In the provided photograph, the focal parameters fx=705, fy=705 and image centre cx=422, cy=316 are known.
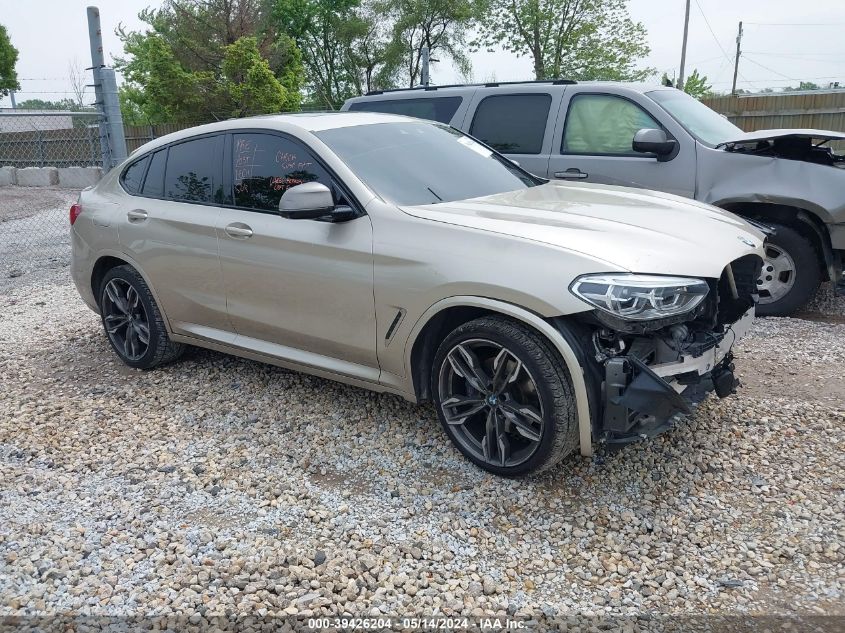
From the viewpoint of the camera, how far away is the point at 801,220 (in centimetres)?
566

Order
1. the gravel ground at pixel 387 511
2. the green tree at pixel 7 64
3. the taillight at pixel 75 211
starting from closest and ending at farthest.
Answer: the gravel ground at pixel 387 511 → the taillight at pixel 75 211 → the green tree at pixel 7 64

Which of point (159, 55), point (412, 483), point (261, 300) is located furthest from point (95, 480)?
point (159, 55)

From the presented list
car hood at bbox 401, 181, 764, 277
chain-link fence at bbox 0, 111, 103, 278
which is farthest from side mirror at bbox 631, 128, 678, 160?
chain-link fence at bbox 0, 111, 103, 278

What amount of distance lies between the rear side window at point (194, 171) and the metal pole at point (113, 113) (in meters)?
4.20

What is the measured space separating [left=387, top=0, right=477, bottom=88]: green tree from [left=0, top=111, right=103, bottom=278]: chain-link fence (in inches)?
692

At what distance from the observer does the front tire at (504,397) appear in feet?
10.1

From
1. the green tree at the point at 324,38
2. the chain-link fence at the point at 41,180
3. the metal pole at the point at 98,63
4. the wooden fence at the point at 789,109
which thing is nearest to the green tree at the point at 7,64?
the green tree at the point at 324,38

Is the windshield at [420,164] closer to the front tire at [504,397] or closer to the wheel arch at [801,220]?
the front tire at [504,397]

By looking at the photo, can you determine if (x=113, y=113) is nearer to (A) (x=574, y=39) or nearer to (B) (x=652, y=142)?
(B) (x=652, y=142)

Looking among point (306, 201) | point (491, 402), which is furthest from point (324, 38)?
point (491, 402)

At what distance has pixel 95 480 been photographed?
366cm

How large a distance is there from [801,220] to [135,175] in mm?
5142

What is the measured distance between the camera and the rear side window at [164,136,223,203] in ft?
14.6

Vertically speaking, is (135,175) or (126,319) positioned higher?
(135,175)
